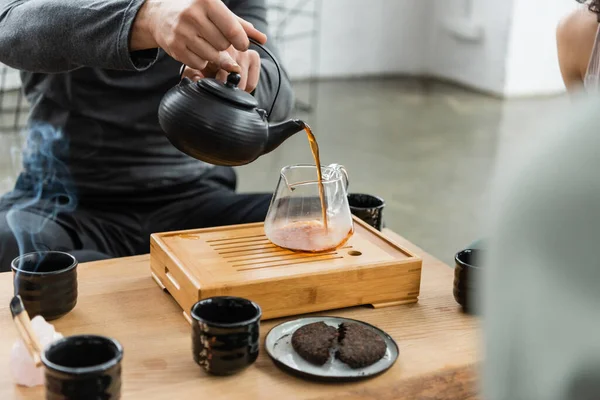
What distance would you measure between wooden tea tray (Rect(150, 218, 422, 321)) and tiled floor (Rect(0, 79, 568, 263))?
185 centimetres

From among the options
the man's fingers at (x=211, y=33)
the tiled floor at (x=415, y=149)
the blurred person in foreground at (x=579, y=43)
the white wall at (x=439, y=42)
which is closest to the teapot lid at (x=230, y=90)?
the man's fingers at (x=211, y=33)

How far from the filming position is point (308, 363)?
120cm

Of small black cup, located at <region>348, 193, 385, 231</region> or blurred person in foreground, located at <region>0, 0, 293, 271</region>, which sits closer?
small black cup, located at <region>348, 193, 385, 231</region>

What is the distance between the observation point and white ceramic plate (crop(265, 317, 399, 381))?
1.16m

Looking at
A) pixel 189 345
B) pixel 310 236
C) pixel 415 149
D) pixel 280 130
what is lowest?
pixel 415 149

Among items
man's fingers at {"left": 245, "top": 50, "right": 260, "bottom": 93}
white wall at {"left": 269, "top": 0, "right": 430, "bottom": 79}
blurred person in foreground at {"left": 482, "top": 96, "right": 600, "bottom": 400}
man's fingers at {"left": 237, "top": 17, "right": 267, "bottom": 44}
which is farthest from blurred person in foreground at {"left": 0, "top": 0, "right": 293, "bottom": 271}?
white wall at {"left": 269, "top": 0, "right": 430, "bottom": 79}

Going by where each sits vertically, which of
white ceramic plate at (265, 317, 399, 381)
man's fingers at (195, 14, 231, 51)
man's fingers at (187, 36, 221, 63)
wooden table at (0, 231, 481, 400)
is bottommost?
wooden table at (0, 231, 481, 400)

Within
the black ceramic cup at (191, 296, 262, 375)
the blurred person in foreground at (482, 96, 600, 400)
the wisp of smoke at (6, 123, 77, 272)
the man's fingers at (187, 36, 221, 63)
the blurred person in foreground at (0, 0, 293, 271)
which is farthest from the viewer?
the wisp of smoke at (6, 123, 77, 272)

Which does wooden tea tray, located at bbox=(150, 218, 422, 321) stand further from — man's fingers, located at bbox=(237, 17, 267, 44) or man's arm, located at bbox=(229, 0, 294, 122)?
man's arm, located at bbox=(229, 0, 294, 122)

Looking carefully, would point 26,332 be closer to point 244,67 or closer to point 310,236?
point 310,236

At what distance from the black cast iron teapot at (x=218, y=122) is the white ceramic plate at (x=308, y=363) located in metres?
0.32

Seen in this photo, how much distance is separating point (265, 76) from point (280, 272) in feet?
2.69

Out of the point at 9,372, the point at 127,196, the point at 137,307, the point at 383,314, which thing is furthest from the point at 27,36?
the point at 383,314

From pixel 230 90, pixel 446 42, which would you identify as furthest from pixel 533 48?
pixel 230 90
